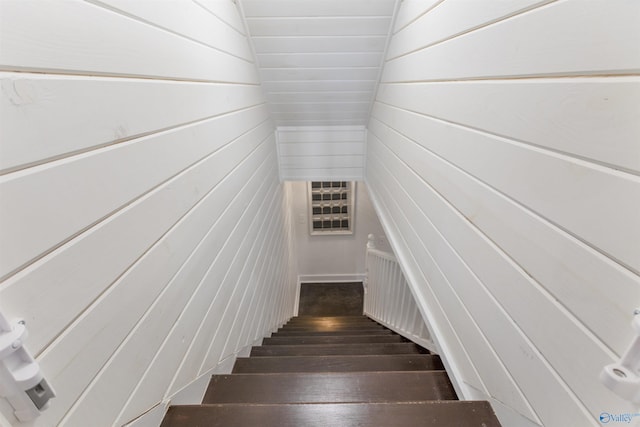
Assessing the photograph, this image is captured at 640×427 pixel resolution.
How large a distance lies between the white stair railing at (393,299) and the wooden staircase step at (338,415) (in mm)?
896

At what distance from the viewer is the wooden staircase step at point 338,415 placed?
3.07 ft

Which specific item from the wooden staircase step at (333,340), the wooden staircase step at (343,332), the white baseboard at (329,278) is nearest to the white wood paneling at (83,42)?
the wooden staircase step at (333,340)

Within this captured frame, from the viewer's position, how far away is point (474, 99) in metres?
0.92

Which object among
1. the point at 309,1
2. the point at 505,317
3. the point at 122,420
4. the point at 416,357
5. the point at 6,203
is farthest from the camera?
the point at 309,1

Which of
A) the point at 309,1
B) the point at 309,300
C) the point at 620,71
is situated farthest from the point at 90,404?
the point at 309,300

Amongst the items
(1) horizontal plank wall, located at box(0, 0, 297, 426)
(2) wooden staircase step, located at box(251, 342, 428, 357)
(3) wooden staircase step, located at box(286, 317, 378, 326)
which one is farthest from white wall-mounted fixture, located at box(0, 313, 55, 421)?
(3) wooden staircase step, located at box(286, 317, 378, 326)

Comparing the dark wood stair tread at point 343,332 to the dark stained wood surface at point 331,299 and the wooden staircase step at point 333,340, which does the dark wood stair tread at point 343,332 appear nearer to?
the wooden staircase step at point 333,340

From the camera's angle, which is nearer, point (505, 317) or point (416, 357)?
point (505, 317)

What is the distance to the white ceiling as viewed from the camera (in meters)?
1.76

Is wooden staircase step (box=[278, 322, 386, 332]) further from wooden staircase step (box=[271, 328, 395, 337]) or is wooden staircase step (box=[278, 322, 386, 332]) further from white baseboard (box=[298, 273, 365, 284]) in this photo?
white baseboard (box=[298, 273, 365, 284])

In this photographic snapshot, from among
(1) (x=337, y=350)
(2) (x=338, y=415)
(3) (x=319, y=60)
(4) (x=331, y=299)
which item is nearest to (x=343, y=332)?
(1) (x=337, y=350)

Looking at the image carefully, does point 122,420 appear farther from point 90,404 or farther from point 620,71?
point 620,71

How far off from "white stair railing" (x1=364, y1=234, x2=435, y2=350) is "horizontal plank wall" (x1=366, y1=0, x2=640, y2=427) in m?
0.74

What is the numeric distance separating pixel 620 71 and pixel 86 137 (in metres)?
0.95
